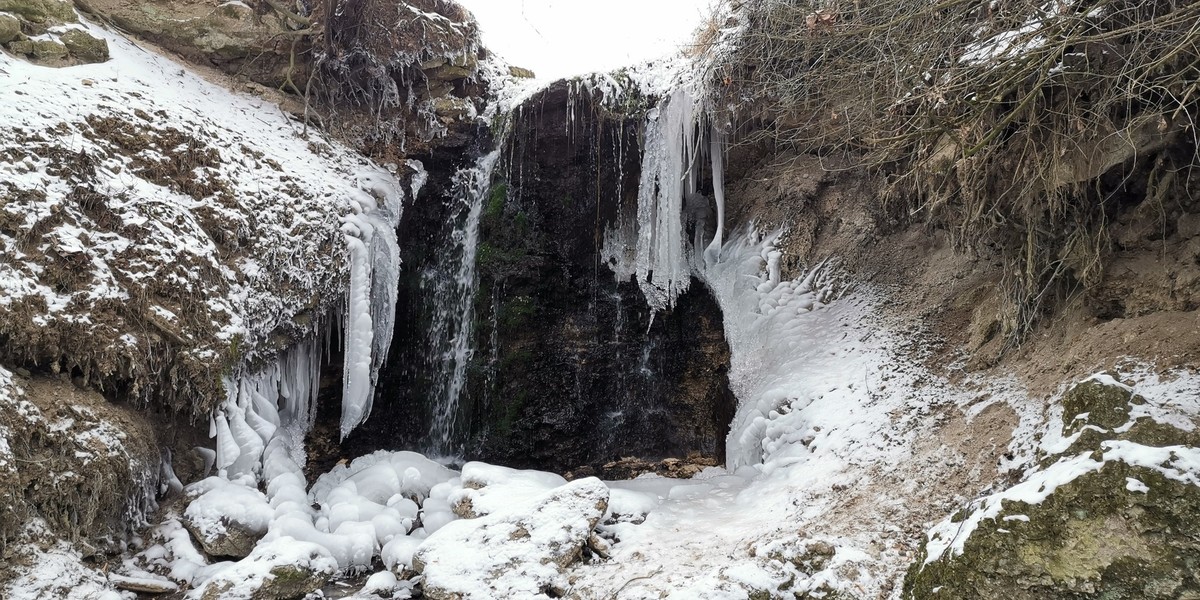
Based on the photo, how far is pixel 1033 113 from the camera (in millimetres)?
4047

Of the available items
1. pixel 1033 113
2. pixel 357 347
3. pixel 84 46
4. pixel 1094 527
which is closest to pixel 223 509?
pixel 357 347

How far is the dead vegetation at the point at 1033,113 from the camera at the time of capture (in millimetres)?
3580

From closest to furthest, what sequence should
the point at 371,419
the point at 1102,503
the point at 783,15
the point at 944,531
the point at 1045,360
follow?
the point at 1102,503 → the point at 944,531 → the point at 1045,360 → the point at 783,15 → the point at 371,419

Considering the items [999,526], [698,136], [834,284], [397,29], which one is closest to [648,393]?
[834,284]

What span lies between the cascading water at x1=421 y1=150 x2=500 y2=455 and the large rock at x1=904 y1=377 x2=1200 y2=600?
4999 mm

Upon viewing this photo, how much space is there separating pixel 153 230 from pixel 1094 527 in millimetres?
6343

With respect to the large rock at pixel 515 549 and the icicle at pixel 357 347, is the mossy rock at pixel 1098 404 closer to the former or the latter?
the large rock at pixel 515 549

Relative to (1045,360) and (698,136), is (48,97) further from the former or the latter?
(1045,360)

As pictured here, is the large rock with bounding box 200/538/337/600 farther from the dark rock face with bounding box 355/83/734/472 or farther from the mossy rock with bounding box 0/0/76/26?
the mossy rock with bounding box 0/0/76/26

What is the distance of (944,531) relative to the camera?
3623 mm

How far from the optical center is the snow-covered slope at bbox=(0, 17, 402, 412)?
4762 millimetres

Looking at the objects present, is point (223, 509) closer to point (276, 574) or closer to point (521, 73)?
point (276, 574)

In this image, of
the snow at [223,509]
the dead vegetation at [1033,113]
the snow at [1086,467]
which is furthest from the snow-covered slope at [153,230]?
the snow at [1086,467]

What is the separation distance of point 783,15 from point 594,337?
146 inches
